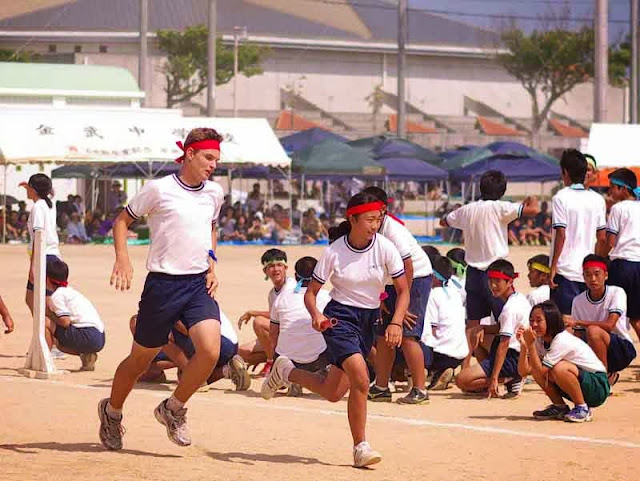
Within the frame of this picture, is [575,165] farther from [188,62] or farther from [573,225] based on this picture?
[188,62]

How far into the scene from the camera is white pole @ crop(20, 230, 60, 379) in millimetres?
12108

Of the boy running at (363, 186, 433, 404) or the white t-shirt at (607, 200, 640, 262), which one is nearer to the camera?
the boy running at (363, 186, 433, 404)

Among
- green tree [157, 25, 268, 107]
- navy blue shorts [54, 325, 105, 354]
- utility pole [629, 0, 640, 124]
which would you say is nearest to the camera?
navy blue shorts [54, 325, 105, 354]

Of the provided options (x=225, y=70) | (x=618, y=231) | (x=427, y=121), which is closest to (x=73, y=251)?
(x=618, y=231)

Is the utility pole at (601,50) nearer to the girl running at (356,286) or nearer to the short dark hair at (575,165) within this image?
the short dark hair at (575,165)

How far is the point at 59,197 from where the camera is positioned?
141ft

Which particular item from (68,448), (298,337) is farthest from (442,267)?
(68,448)

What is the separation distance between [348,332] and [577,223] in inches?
158

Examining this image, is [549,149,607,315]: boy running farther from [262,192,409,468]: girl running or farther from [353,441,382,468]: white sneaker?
[353,441,382,468]: white sneaker

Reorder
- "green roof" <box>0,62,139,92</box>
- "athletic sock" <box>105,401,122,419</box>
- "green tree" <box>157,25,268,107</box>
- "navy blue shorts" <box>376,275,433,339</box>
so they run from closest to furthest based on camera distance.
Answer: "athletic sock" <box>105,401,122,419</box> → "navy blue shorts" <box>376,275,433,339</box> → "green roof" <box>0,62,139,92</box> → "green tree" <box>157,25,268,107</box>

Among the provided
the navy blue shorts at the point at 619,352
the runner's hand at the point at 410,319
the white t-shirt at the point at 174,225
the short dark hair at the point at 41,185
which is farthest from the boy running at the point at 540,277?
the white t-shirt at the point at 174,225

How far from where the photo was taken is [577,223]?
12031 millimetres

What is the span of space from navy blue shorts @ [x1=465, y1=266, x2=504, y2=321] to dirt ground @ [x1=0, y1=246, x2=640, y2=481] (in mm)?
676

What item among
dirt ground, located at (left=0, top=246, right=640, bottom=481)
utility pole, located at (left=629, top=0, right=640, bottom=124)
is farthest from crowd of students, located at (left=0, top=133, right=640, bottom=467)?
utility pole, located at (left=629, top=0, right=640, bottom=124)
